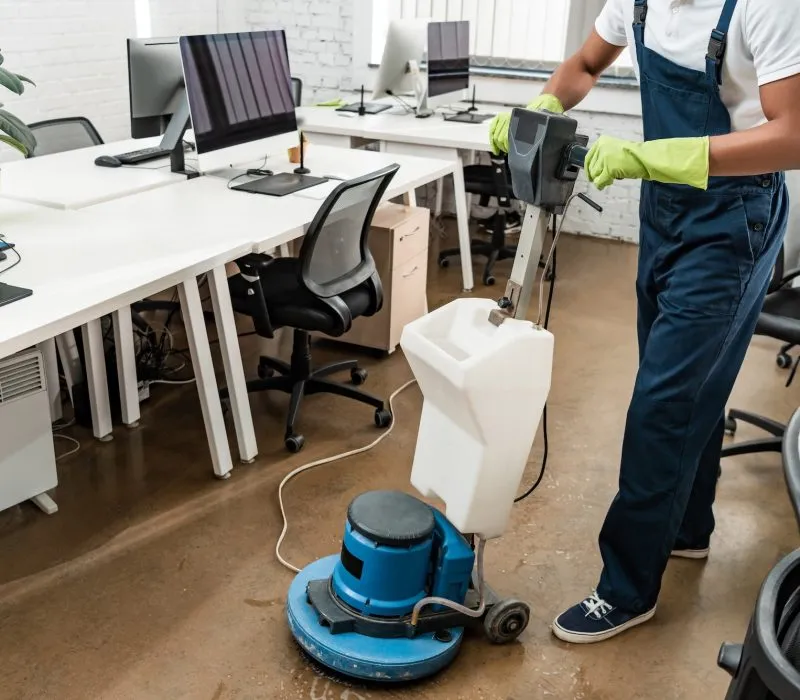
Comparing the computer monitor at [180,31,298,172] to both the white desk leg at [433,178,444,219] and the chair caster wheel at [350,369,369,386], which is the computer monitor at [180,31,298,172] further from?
the white desk leg at [433,178,444,219]

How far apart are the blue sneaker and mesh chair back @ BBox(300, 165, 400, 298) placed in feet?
3.93

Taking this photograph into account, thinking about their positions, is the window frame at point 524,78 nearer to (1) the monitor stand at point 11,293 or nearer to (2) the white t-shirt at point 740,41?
(2) the white t-shirt at point 740,41

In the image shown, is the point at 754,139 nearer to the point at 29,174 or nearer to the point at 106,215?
the point at 106,215

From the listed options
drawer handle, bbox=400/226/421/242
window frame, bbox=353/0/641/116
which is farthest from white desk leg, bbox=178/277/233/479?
window frame, bbox=353/0/641/116

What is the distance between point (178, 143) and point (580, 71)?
169cm

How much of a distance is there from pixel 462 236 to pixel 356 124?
0.80m

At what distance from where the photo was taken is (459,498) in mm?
1853

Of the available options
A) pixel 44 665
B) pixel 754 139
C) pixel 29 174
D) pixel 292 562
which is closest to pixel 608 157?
pixel 754 139

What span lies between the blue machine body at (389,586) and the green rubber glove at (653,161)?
2.64ft

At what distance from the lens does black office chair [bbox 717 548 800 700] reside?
88 centimetres

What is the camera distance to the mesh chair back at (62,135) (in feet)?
11.8

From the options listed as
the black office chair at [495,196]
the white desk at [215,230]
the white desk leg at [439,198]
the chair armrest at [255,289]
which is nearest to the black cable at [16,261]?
the white desk at [215,230]

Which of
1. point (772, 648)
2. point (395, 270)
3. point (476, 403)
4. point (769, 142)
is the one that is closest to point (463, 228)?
point (395, 270)

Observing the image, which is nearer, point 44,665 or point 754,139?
point 754,139
